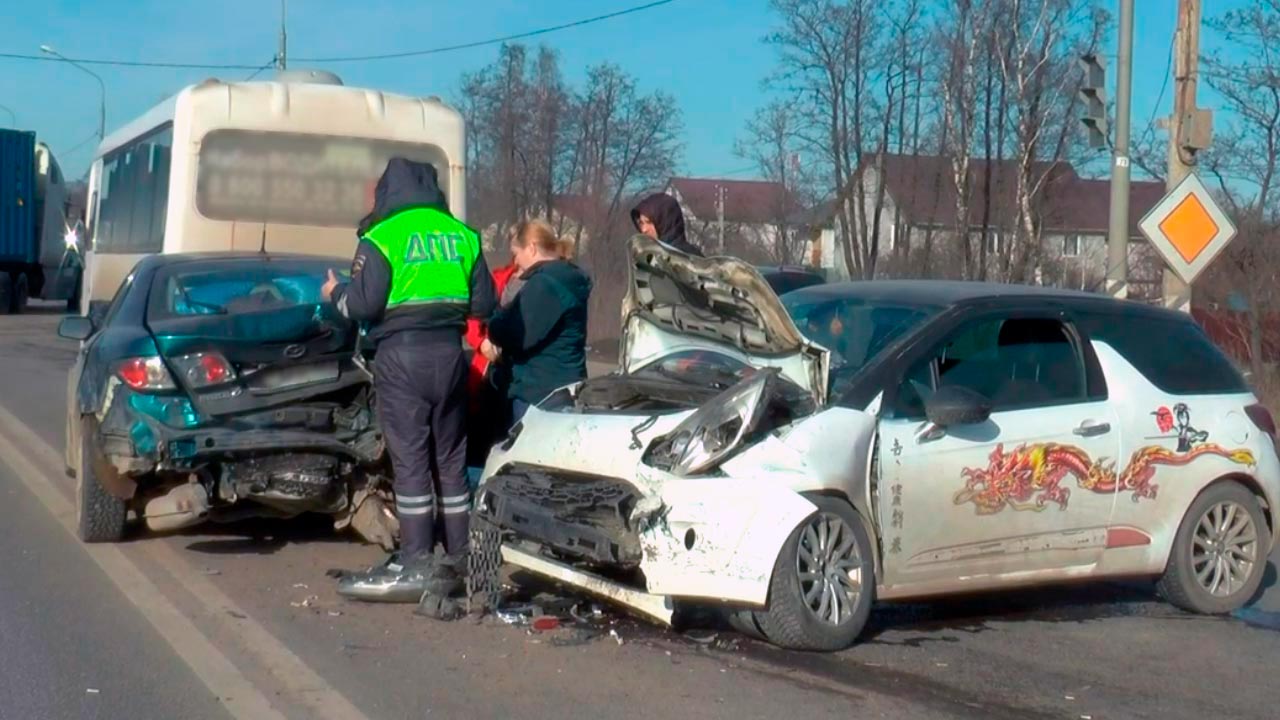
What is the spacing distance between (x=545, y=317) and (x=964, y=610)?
8.46 feet

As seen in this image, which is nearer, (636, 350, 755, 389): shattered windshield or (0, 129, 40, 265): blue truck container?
(636, 350, 755, 389): shattered windshield

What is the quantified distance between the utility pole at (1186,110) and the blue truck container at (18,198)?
27129mm

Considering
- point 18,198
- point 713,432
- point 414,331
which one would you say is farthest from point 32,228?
point 713,432

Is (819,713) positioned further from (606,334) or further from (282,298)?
(606,334)

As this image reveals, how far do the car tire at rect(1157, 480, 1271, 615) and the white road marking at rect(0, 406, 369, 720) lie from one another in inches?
165

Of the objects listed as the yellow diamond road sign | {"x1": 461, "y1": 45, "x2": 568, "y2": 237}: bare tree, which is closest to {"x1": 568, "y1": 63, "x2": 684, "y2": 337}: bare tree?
{"x1": 461, "y1": 45, "x2": 568, "y2": 237}: bare tree

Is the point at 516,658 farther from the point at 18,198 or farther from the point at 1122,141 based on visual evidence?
the point at 18,198

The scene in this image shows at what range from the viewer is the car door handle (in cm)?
737

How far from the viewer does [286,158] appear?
46.8 ft

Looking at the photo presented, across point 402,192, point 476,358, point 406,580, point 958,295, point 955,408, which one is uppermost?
point 402,192

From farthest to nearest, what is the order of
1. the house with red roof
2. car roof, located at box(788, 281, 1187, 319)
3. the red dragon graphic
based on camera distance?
the house with red roof
car roof, located at box(788, 281, 1187, 319)
the red dragon graphic

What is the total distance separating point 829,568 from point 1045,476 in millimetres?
1282

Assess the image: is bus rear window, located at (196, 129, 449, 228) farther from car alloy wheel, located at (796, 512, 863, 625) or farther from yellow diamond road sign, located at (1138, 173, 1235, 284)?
car alloy wheel, located at (796, 512, 863, 625)

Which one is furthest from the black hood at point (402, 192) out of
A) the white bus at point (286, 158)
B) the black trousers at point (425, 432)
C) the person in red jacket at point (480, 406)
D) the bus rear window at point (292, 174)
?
the bus rear window at point (292, 174)
